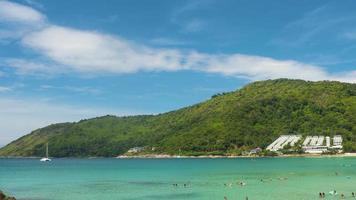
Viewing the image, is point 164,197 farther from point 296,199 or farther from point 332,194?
point 332,194

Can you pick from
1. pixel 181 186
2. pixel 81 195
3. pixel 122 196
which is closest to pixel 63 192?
pixel 81 195

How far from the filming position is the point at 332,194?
62.0 m

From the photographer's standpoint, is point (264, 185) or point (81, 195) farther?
point (264, 185)

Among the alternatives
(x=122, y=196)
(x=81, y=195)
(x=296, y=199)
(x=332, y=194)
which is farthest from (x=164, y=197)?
(x=332, y=194)

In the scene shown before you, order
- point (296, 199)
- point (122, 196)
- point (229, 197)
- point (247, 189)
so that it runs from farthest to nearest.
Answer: point (247, 189) < point (122, 196) < point (229, 197) < point (296, 199)

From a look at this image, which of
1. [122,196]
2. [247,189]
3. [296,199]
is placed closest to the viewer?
[296,199]

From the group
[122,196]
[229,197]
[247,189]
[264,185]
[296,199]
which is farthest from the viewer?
[264,185]

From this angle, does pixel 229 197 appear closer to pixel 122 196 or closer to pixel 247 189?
pixel 247 189

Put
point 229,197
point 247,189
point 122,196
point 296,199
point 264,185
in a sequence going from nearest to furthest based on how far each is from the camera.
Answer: point 296,199 < point 229,197 < point 122,196 < point 247,189 < point 264,185

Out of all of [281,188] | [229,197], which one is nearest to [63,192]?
[229,197]

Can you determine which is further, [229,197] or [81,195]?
[81,195]

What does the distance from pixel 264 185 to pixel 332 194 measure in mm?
17589

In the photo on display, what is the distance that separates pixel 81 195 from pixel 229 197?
22039mm

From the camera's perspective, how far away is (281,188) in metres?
72.1
